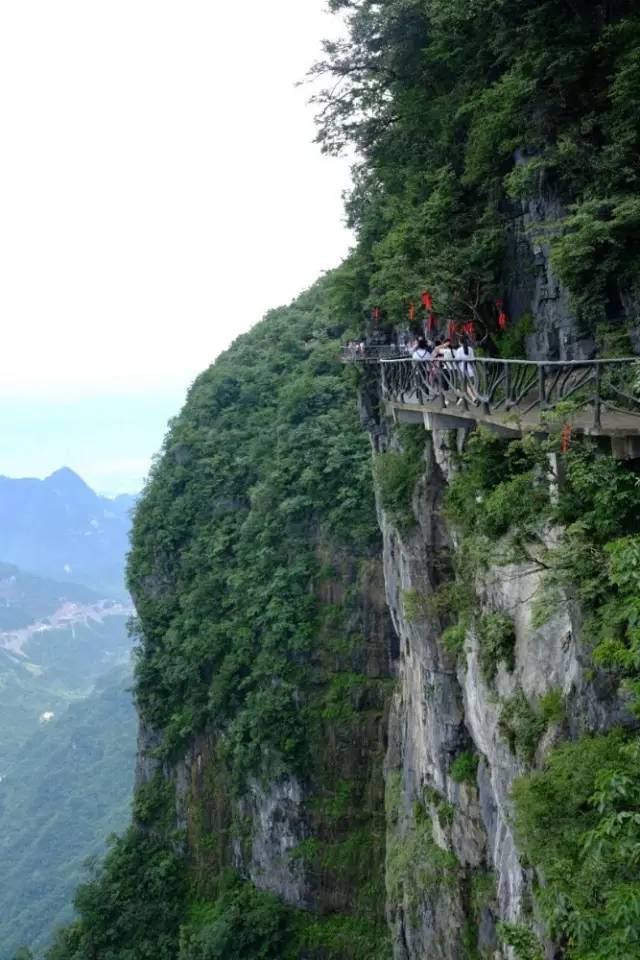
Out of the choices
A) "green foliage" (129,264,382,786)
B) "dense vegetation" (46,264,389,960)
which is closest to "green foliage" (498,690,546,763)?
"dense vegetation" (46,264,389,960)

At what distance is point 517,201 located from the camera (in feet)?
38.8

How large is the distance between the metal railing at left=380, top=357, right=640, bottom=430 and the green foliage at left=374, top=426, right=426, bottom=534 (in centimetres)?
98

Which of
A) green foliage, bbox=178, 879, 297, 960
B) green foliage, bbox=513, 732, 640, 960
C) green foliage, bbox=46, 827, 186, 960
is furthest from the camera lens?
green foliage, bbox=46, 827, 186, 960

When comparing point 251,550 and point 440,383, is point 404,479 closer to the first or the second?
point 440,383

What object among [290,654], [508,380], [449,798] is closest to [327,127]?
[508,380]

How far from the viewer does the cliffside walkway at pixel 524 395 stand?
763 cm

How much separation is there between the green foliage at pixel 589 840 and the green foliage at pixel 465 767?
6400 millimetres

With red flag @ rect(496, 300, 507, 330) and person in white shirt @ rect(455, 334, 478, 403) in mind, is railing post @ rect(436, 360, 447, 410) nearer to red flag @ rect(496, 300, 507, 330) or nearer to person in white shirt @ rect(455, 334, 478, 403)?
person in white shirt @ rect(455, 334, 478, 403)

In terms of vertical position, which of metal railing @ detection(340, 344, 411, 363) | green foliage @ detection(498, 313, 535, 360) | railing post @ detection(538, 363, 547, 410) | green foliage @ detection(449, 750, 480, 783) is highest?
metal railing @ detection(340, 344, 411, 363)

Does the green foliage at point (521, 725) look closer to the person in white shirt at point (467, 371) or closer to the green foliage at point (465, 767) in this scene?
the person in white shirt at point (467, 371)

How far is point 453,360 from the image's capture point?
10617 millimetres

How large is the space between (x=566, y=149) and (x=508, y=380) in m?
3.65

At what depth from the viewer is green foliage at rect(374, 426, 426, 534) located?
14586 millimetres

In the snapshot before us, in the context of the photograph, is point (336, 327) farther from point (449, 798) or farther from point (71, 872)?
point (71, 872)
